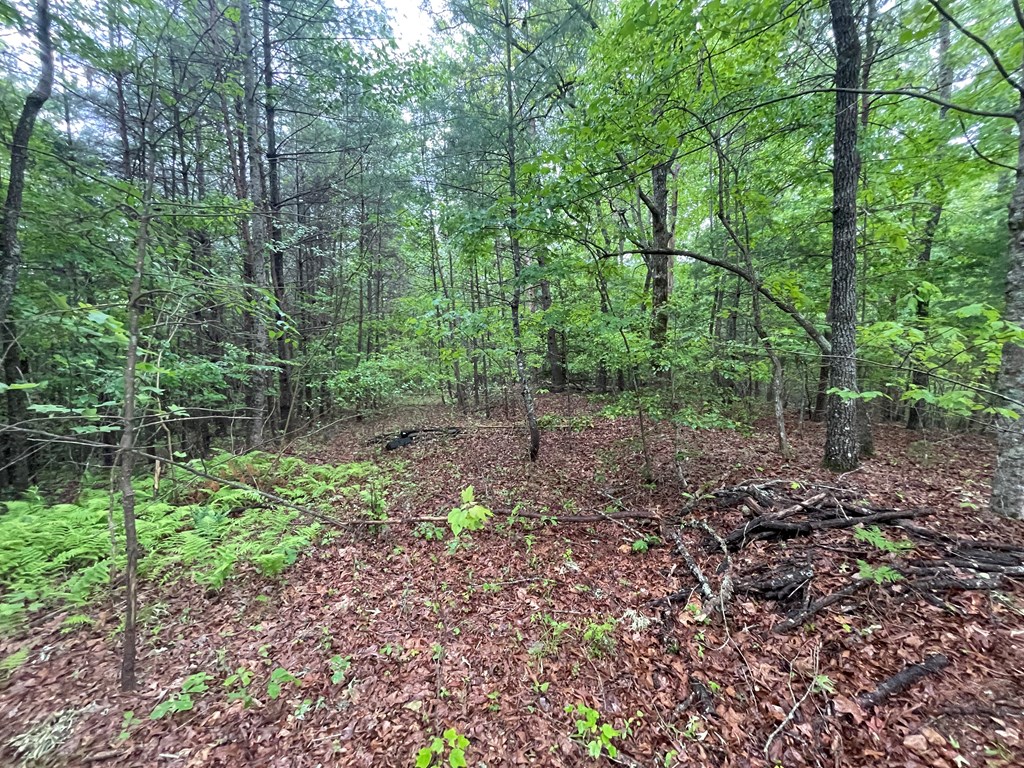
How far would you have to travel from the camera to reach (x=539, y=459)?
8.68 meters

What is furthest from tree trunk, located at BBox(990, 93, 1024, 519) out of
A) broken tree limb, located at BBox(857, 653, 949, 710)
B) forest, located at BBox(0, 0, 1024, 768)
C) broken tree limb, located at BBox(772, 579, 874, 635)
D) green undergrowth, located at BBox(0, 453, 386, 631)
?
green undergrowth, located at BBox(0, 453, 386, 631)

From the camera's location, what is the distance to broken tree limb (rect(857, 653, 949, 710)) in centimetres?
260

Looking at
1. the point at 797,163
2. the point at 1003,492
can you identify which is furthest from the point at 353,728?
the point at 797,163

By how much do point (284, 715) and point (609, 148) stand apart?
6798 mm

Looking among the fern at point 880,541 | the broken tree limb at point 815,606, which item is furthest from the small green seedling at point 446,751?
the fern at point 880,541

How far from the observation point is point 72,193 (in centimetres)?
557

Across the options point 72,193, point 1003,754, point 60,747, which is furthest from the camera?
point 72,193

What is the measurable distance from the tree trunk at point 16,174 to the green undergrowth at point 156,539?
2702 millimetres

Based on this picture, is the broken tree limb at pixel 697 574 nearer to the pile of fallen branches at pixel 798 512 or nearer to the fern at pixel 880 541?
the pile of fallen branches at pixel 798 512

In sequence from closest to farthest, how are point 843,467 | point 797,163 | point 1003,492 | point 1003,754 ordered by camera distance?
point 1003,754
point 1003,492
point 843,467
point 797,163

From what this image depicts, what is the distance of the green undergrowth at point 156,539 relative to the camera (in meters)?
4.26

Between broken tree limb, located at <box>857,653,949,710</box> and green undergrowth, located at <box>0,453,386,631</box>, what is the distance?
5.13 m

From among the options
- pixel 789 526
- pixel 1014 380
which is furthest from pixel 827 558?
pixel 1014 380

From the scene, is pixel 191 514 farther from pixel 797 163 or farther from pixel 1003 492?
pixel 797 163
